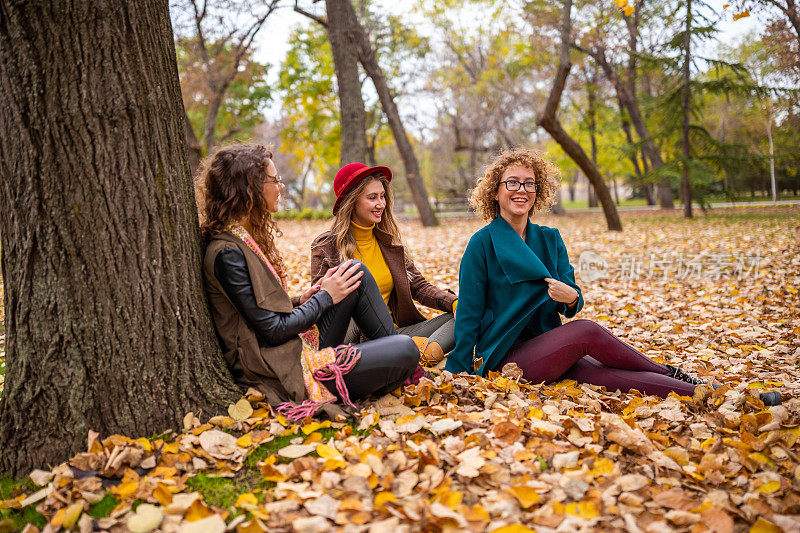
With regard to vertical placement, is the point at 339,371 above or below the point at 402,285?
below

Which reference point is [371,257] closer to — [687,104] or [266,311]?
[266,311]

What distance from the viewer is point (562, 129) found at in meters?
10.9

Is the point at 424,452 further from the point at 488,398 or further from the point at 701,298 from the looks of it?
the point at 701,298

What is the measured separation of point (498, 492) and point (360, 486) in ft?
1.65

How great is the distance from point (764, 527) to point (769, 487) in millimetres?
279

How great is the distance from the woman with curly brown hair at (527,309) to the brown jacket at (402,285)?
0.54 meters

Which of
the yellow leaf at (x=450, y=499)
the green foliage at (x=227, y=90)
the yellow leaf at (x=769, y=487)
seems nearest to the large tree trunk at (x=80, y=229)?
the yellow leaf at (x=450, y=499)

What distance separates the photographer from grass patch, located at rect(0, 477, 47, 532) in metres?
1.78

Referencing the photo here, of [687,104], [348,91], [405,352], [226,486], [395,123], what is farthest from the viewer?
[395,123]

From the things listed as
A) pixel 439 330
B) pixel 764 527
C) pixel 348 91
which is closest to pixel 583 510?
pixel 764 527

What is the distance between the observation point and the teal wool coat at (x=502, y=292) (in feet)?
10.0

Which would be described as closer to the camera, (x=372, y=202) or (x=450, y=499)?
(x=450, y=499)

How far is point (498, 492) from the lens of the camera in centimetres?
190

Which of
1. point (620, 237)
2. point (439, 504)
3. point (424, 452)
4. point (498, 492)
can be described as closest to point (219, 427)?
point (424, 452)
